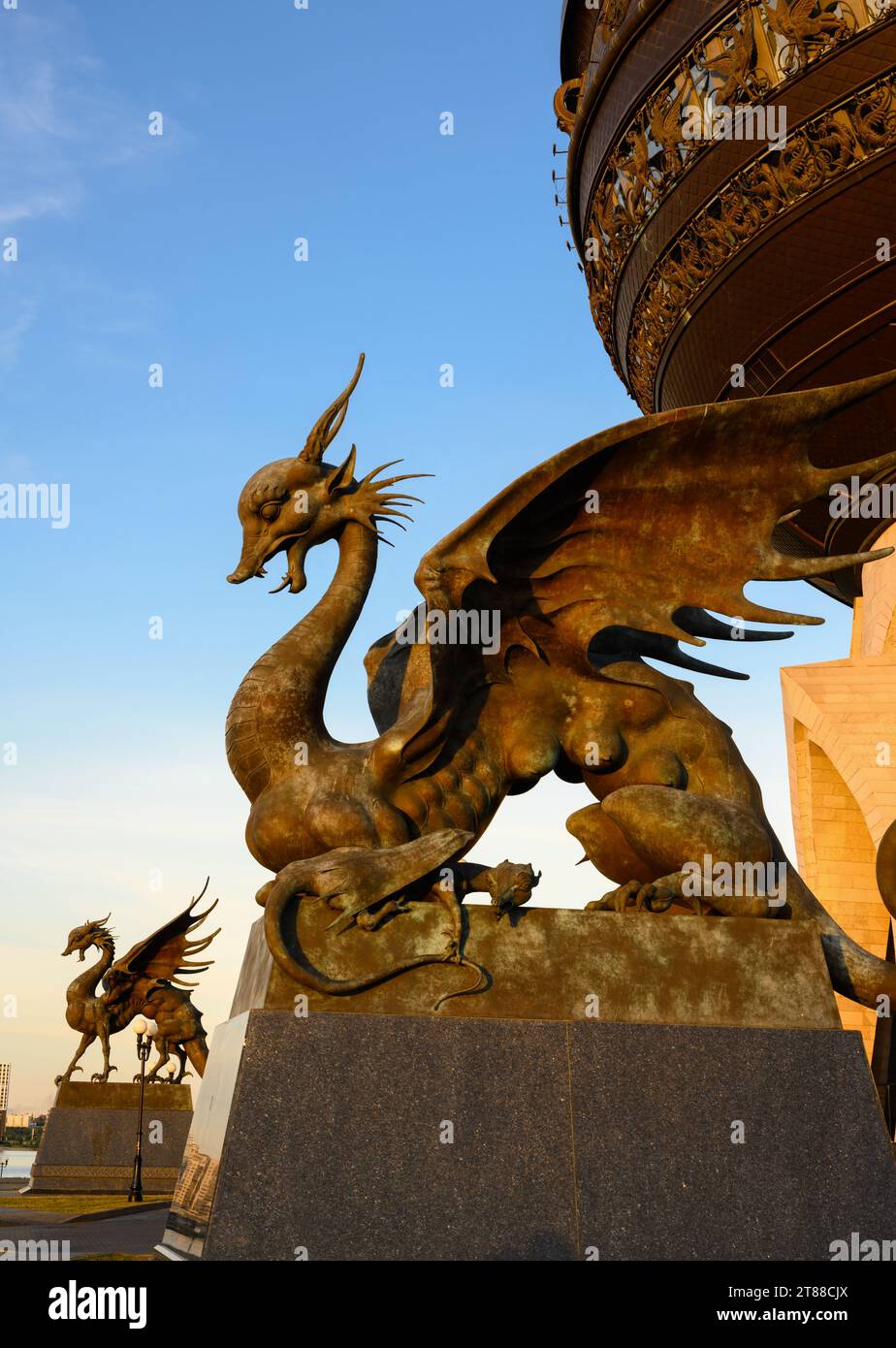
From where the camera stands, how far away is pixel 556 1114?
14.5 ft

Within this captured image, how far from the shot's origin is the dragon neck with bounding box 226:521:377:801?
5.30 m

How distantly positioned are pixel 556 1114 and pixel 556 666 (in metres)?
2.02

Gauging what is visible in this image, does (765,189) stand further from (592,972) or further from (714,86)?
(592,972)

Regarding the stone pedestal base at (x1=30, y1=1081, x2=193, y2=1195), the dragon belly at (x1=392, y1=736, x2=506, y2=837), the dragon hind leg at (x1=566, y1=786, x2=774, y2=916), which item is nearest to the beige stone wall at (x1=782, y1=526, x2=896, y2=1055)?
the stone pedestal base at (x1=30, y1=1081, x2=193, y2=1195)

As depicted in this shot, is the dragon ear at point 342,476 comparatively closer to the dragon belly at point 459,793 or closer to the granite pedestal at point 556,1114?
the dragon belly at point 459,793

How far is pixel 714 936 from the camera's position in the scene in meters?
4.84

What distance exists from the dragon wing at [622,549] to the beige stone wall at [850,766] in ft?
37.1

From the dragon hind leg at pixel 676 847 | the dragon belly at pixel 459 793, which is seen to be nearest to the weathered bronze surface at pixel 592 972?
the dragon hind leg at pixel 676 847

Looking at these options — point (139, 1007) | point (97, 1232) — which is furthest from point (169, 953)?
point (97, 1232)

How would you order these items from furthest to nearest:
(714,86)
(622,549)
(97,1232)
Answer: (714,86) < (97,1232) < (622,549)

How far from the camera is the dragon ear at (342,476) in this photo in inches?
230

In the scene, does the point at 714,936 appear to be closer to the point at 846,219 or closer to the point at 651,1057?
the point at 651,1057
